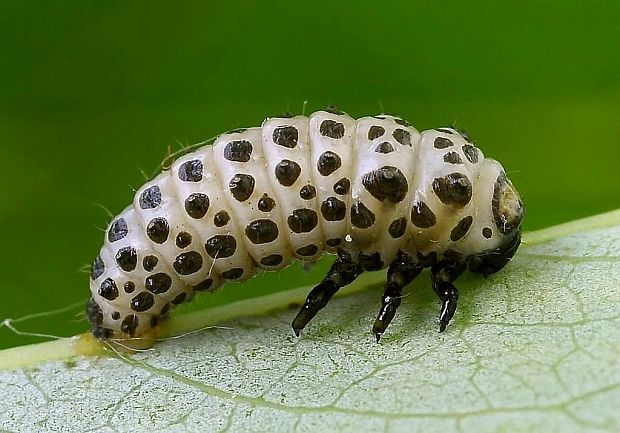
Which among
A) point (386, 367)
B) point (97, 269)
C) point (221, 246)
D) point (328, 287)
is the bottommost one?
point (386, 367)

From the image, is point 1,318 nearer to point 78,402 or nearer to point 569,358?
point 78,402

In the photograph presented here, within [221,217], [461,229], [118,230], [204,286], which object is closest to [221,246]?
[221,217]

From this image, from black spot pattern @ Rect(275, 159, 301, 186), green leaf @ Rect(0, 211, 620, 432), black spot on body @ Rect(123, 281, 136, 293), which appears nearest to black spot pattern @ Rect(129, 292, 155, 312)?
black spot on body @ Rect(123, 281, 136, 293)

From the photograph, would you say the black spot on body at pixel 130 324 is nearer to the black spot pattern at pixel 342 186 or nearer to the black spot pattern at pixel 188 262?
the black spot pattern at pixel 188 262

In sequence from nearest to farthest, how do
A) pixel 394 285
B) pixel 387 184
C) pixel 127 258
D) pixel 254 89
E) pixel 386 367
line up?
1. pixel 386 367
2. pixel 387 184
3. pixel 394 285
4. pixel 127 258
5. pixel 254 89

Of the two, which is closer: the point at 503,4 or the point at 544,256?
the point at 544,256

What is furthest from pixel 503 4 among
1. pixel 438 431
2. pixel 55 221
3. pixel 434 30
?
pixel 438 431

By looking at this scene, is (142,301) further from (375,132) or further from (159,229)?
(375,132)
